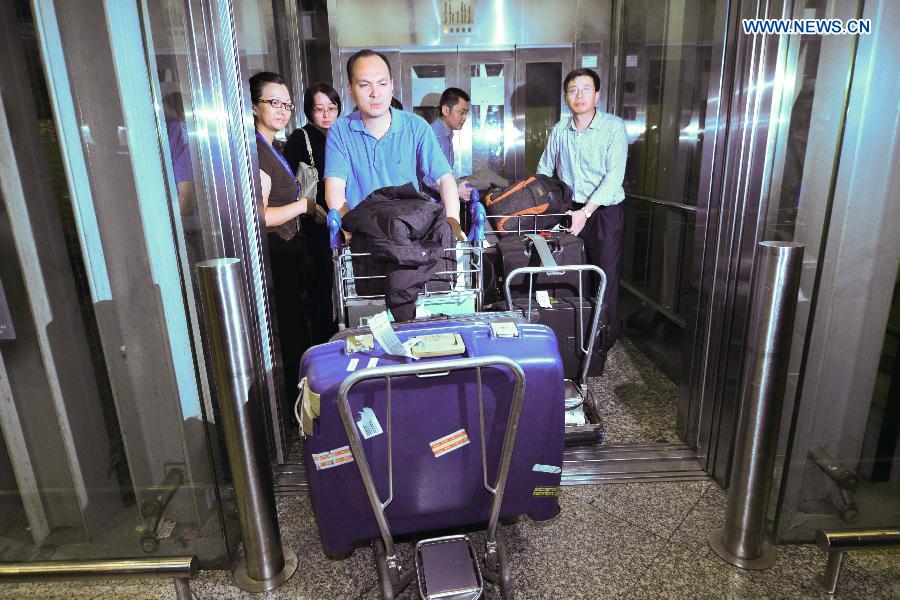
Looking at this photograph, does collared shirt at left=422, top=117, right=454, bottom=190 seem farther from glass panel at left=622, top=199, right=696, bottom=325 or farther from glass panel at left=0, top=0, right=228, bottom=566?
glass panel at left=0, top=0, right=228, bottom=566

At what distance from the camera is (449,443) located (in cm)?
174

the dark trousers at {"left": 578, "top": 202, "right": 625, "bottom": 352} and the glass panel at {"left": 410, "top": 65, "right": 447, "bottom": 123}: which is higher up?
the glass panel at {"left": 410, "top": 65, "right": 447, "bottom": 123}

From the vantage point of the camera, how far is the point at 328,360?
169 cm

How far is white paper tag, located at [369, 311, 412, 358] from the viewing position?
161 centimetres

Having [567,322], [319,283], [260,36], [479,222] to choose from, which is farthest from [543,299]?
[260,36]

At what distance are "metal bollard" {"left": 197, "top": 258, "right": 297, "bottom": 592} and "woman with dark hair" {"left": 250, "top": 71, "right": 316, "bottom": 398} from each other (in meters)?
0.95

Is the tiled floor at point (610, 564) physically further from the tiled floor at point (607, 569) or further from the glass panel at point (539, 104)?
the glass panel at point (539, 104)

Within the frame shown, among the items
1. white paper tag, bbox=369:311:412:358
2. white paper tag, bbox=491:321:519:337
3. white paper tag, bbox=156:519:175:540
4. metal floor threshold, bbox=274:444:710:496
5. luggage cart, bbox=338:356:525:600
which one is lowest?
metal floor threshold, bbox=274:444:710:496

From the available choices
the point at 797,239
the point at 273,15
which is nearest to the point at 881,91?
the point at 797,239

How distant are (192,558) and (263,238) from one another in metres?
1.34

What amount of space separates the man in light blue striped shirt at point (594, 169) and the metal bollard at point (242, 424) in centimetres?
251

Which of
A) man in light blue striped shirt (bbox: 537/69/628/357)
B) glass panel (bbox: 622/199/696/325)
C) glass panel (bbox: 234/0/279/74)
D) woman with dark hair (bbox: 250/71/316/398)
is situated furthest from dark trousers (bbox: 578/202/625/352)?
glass panel (bbox: 234/0/279/74)

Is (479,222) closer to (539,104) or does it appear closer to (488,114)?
(488,114)

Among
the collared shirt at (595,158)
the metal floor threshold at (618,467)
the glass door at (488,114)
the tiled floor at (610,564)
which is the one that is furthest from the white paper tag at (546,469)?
the glass door at (488,114)
